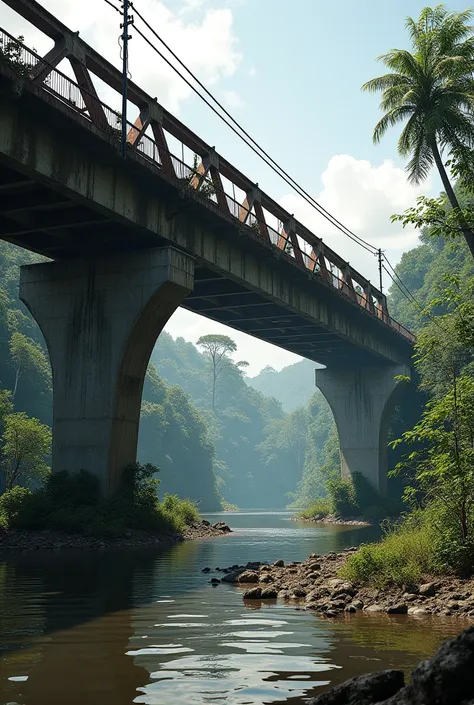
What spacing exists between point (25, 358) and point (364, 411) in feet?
125

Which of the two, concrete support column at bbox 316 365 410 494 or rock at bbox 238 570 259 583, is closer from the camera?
rock at bbox 238 570 259 583

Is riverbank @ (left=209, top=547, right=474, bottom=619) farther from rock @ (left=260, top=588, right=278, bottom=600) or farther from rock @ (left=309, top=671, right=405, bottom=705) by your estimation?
rock @ (left=309, top=671, right=405, bottom=705)

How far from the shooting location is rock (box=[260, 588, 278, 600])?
16.6 m

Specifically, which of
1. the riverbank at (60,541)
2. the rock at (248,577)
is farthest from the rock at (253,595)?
the riverbank at (60,541)

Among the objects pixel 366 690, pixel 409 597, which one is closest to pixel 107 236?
pixel 409 597

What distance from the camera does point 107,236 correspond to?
3117 centimetres

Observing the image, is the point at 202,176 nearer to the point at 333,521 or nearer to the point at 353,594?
the point at 353,594

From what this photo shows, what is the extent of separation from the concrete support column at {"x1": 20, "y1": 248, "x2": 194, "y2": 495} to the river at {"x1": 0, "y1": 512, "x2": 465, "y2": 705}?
1240cm

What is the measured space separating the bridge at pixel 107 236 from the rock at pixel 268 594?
46.0 feet

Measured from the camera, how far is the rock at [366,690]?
6.89 m

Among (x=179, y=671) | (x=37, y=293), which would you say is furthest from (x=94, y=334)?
(x=179, y=671)

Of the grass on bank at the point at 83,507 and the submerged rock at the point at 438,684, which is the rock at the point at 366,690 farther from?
the grass on bank at the point at 83,507

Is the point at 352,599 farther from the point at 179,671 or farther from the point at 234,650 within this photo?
the point at 179,671

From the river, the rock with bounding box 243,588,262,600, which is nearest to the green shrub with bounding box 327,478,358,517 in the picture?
the river
